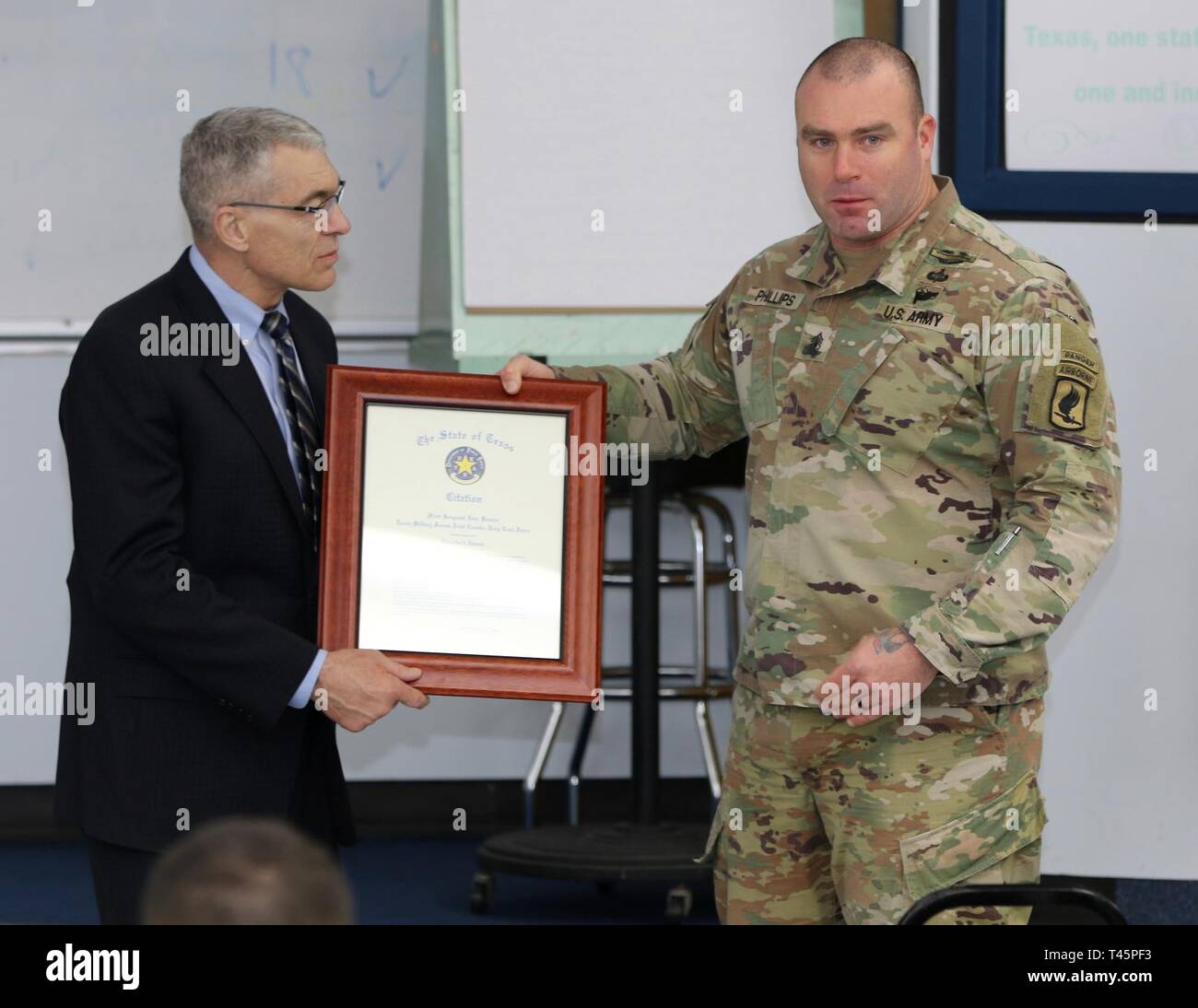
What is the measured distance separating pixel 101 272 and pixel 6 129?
1.56 ft

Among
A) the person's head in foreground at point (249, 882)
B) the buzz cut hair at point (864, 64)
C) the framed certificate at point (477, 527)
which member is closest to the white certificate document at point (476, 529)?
the framed certificate at point (477, 527)

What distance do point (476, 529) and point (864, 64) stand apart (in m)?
0.83

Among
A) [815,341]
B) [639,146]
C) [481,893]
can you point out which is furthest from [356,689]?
[481,893]

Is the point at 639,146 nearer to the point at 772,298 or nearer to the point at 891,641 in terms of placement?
the point at 772,298

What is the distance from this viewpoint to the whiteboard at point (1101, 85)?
10.8 feet

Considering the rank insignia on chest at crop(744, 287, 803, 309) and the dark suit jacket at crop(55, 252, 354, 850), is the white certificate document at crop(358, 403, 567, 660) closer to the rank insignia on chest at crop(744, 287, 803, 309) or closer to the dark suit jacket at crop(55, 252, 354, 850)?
the dark suit jacket at crop(55, 252, 354, 850)

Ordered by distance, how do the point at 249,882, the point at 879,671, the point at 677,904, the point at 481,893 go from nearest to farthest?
the point at 249,882, the point at 879,671, the point at 677,904, the point at 481,893

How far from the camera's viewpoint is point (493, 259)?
3.54 meters

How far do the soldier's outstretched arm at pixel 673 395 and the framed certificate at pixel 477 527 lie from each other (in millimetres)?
105

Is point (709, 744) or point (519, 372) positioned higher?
point (519, 372)

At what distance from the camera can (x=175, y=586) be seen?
2113 millimetres

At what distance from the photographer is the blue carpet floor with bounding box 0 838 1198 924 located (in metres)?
4.02

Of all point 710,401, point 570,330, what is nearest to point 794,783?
point 710,401
